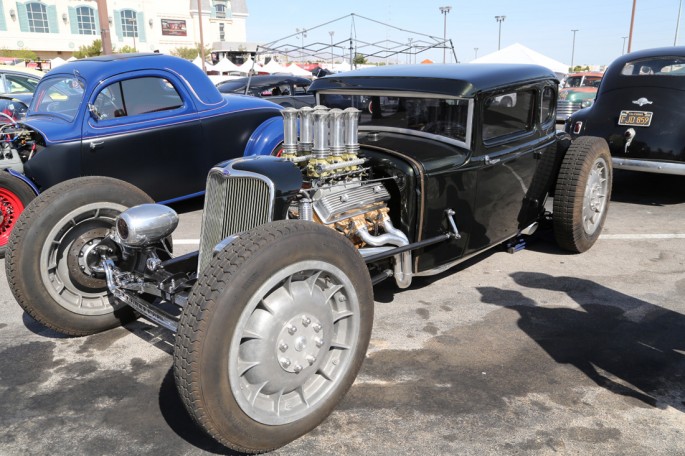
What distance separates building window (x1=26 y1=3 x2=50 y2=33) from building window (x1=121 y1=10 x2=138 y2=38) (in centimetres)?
728

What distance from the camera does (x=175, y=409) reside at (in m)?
2.82

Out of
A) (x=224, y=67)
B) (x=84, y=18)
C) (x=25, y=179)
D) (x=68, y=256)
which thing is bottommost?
(x=68, y=256)

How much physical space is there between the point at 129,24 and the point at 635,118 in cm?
6236

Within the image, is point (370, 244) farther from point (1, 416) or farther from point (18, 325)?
point (18, 325)

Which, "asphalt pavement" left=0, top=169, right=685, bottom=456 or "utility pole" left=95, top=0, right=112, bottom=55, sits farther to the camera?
"utility pole" left=95, top=0, right=112, bottom=55

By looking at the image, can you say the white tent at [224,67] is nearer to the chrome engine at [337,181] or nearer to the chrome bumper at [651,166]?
the chrome bumper at [651,166]

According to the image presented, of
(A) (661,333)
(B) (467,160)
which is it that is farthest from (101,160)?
(A) (661,333)

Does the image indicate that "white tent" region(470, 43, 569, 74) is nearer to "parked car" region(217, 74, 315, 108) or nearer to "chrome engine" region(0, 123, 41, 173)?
"parked car" region(217, 74, 315, 108)

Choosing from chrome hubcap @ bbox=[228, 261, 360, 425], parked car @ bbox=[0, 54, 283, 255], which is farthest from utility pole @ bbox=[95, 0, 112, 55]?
chrome hubcap @ bbox=[228, 261, 360, 425]

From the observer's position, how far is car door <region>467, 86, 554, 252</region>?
4.03m

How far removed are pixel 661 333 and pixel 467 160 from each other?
1.69 meters

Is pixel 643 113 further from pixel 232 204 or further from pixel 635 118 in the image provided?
pixel 232 204

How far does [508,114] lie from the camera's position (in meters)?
4.27

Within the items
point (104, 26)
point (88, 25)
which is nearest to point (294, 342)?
point (104, 26)
